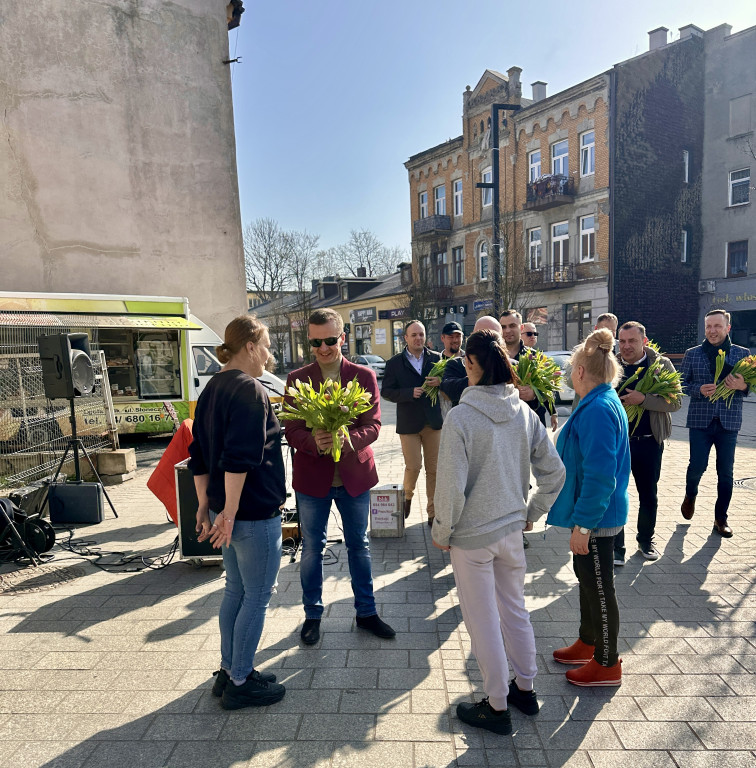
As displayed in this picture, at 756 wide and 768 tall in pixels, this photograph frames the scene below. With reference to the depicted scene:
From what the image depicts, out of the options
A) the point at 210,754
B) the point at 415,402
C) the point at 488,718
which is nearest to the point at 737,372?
the point at 415,402

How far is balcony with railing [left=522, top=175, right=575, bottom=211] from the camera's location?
2542 centimetres

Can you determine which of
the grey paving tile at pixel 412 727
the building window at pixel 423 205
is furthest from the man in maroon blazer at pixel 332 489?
the building window at pixel 423 205

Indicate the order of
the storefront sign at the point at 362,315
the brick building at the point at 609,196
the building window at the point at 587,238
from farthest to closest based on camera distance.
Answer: the storefront sign at the point at 362,315 < the building window at the point at 587,238 < the brick building at the point at 609,196

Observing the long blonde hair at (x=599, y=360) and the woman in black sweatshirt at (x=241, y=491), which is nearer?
the woman in black sweatshirt at (x=241, y=491)

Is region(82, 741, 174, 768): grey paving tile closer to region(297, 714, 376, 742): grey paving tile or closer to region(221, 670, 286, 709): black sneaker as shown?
region(221, 670, 286, 709): black sneaker

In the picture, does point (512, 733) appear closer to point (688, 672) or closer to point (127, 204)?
point (688, 672)

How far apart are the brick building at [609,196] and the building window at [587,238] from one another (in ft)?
0.15

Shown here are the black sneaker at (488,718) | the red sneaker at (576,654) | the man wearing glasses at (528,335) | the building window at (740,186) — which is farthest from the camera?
the building window at (740,186)

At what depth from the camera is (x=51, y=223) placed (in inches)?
555

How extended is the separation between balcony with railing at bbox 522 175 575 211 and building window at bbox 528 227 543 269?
1382 millimetres

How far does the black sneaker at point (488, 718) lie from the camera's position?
266 cm

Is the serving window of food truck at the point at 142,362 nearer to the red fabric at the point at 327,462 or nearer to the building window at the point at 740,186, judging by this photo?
the red fabric at the point at 327,462

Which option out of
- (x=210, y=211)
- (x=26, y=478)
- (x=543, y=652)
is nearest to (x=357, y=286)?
(x=210, y=211)

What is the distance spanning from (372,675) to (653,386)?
3211 millimetres
